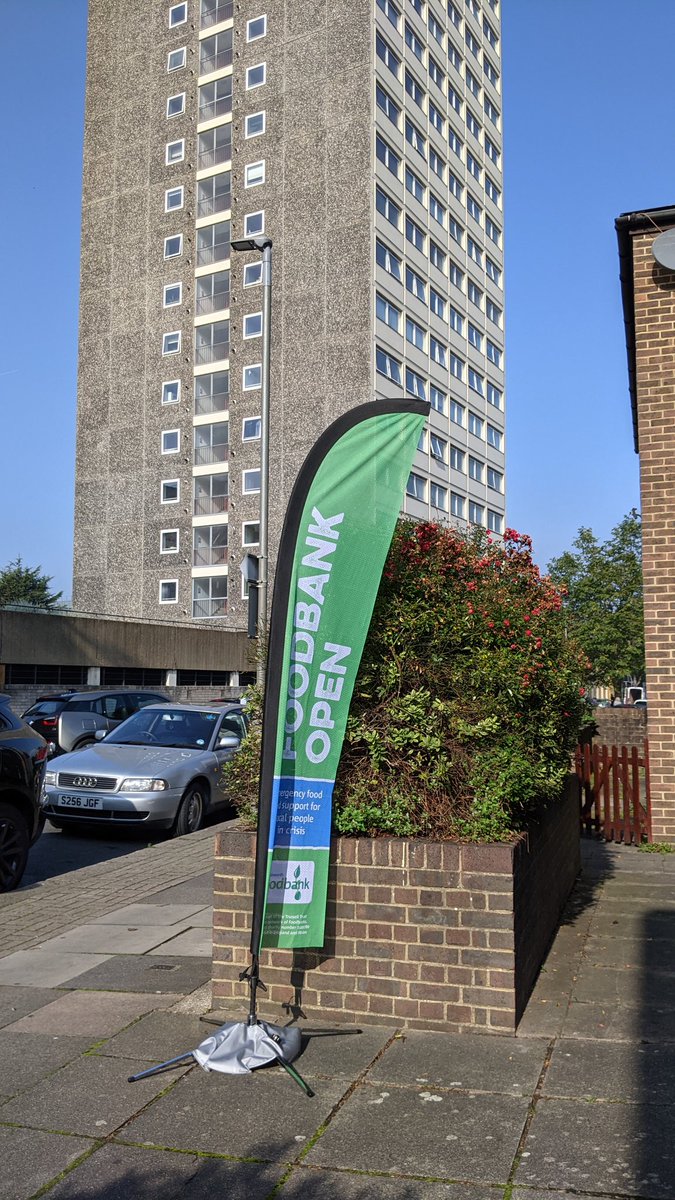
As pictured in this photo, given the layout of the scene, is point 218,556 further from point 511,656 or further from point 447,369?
point 511,656

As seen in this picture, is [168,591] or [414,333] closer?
[414,333]

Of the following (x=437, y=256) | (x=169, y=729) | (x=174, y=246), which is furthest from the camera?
(x=437, y=256)

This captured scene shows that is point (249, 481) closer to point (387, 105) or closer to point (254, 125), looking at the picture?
point (254, 125)

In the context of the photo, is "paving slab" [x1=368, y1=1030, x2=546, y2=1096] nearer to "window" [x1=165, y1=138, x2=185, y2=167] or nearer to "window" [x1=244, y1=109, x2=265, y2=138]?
"window" [x1=244, y1=109, x2=265, y2=138]

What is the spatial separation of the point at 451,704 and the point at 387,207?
53550mm

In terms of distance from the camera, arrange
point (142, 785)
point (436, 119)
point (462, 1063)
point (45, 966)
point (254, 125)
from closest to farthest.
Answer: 1. point (462, 1063)
2. point (45, 966)
3. point (142, 785)
4. point (254, 125)
5. point (436, 119)

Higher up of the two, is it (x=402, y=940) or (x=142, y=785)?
(x=142, y=785)

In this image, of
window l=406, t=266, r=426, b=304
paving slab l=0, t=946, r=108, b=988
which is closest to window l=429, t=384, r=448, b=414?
window l=406, t=266, r=426, b=304

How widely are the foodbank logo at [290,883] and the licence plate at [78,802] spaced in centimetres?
765

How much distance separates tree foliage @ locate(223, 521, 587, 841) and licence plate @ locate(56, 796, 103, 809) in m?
6.73

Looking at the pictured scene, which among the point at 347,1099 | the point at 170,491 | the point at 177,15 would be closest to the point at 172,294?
the point at 170,491

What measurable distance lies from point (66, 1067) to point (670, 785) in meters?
7.68

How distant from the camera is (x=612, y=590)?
4403 cm

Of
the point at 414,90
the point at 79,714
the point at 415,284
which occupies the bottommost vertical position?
the point at 79,714
